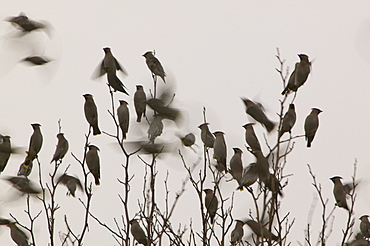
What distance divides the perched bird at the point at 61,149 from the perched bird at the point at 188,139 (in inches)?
49.3

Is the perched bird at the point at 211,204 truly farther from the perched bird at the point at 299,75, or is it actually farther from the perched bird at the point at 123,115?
the perched bird at the point at 299,75

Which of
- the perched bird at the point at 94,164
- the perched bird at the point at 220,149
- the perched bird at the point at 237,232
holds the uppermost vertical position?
the perched bird at the point at 220,149

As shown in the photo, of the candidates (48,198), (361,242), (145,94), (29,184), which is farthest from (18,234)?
(361,242)

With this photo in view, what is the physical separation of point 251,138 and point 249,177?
0.98 m

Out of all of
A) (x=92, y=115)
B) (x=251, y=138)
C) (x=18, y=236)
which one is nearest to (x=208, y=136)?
(x=251, y=138)

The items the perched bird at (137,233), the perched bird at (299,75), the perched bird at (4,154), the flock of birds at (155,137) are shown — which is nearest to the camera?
the flock of birds at (155,137)

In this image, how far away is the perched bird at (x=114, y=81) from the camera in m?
5.80

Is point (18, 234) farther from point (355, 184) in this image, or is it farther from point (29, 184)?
point (355, 184)

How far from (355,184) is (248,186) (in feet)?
2.94

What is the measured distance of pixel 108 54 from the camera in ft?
19.7

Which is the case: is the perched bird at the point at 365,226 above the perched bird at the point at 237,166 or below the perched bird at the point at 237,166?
below

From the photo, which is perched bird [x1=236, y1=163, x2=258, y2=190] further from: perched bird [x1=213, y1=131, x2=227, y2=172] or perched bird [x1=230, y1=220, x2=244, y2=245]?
perched bird [x1=230, y1=220, x2=244, y2=245]

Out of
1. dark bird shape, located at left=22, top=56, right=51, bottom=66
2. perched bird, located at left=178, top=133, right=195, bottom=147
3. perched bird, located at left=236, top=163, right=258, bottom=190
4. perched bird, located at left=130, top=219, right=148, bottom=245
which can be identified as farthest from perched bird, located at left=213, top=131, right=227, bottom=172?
dark bird shape, located at left=22, top=56, right=51, bottom=66

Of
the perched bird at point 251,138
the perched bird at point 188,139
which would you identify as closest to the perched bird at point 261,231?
the perched bird at point 251,138
